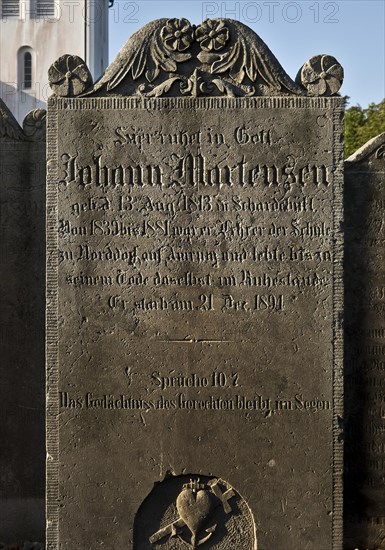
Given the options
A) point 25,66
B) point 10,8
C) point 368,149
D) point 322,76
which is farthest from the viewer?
point 10,8

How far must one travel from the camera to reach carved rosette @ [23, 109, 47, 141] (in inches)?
318

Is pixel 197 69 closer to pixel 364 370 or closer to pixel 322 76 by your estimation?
pixel 322 76

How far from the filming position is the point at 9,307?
8.12 meters

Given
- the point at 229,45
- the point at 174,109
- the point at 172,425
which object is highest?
the point at 229,45

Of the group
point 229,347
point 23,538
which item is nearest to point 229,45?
point 229,347

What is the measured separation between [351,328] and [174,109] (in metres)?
2.48

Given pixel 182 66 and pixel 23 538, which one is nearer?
pixel 182 66

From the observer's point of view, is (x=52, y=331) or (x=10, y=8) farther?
(x=10, y=8)

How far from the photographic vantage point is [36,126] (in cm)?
808

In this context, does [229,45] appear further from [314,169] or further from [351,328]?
[351,328]

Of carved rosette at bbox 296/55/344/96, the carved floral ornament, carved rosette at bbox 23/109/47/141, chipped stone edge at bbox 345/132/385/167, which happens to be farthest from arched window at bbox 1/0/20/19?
carved rosette at bbox 296/55/344/96

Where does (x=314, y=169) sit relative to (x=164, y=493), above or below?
above

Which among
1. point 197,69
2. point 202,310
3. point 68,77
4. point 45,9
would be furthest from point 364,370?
point 45,9

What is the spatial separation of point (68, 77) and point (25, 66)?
38.3m
